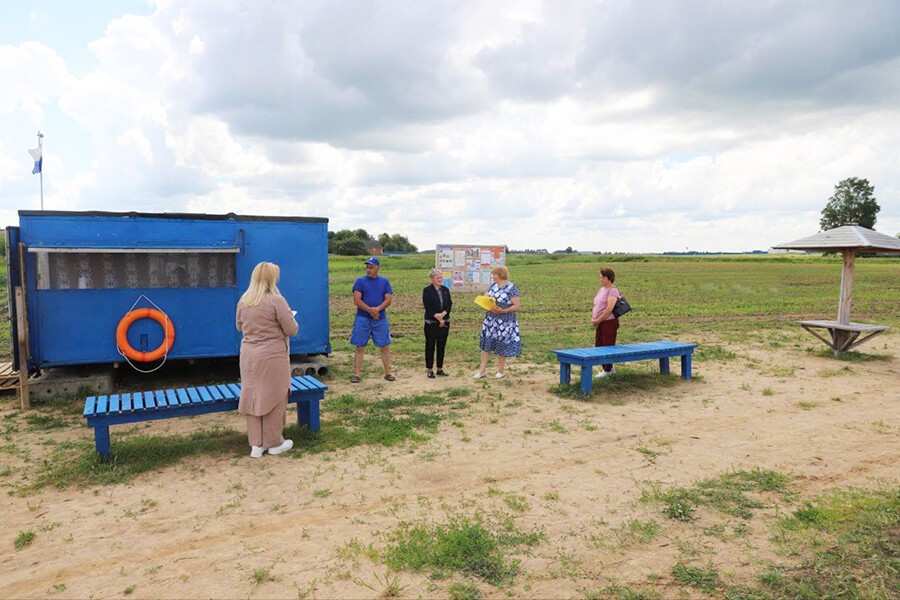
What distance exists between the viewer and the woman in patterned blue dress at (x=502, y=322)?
29.3 feet

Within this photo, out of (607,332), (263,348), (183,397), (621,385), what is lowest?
(621,385)

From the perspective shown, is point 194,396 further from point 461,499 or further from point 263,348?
point 461,499

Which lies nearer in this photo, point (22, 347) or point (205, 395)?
point (205, 395)

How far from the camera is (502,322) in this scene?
914cm

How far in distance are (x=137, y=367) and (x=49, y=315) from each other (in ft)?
4.16

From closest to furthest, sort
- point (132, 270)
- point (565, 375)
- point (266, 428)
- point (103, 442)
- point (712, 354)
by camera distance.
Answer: point (103, 442)
point (266, 428)
point (132, 270)
point (565, 375)
point (712, 354)

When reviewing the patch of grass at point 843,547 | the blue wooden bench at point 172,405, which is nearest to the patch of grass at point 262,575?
the blue wooden bench at point 172,405

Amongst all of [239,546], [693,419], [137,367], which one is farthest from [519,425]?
[137,367]

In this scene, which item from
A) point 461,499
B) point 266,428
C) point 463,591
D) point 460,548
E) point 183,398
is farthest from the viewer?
point 183,398

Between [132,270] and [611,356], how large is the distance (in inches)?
264

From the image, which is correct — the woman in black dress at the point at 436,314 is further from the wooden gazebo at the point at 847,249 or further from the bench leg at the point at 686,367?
the wooden gazebo at the point at 847,249

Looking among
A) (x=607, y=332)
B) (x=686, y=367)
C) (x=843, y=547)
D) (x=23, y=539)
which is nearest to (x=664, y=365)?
(x=686, y=367)

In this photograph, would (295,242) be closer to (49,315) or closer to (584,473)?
(49,315)

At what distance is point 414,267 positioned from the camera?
169ft
